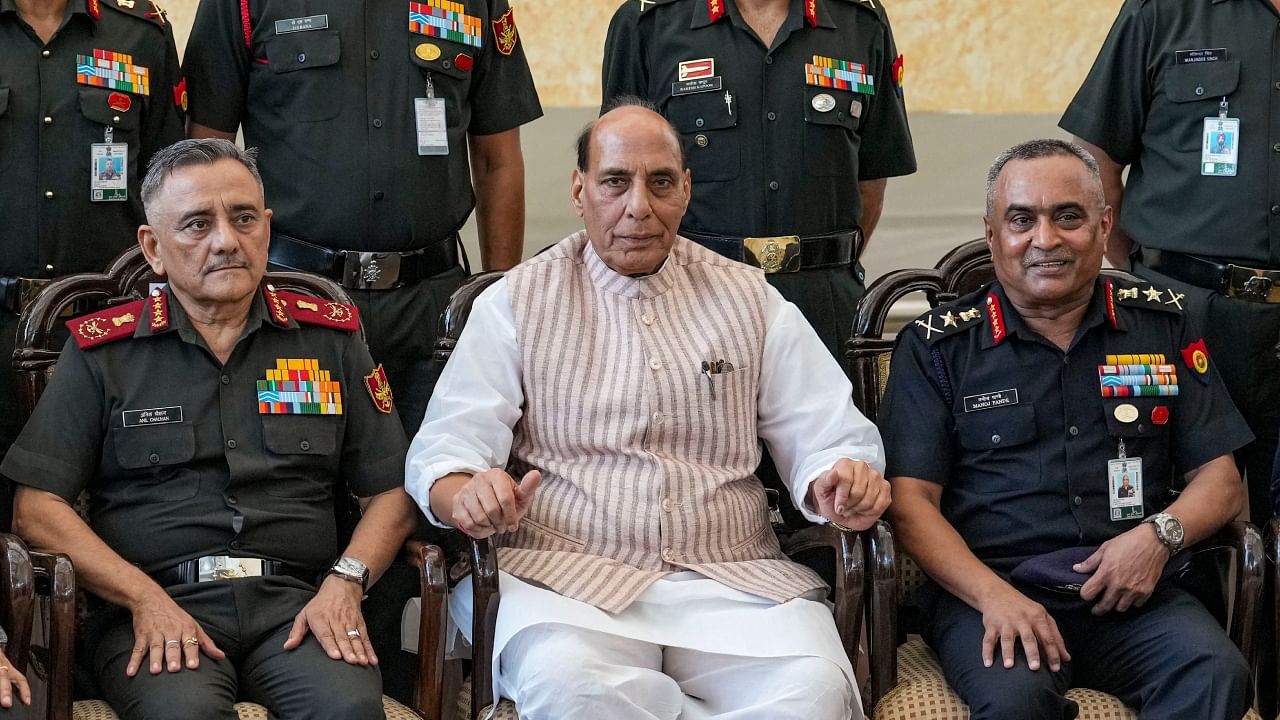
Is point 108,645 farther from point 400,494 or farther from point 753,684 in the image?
point 753,684

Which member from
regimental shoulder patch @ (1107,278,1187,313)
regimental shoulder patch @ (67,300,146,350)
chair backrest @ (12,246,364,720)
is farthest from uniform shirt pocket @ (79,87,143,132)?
→ regimental shoulder patch @ (1107,278,1187,313)

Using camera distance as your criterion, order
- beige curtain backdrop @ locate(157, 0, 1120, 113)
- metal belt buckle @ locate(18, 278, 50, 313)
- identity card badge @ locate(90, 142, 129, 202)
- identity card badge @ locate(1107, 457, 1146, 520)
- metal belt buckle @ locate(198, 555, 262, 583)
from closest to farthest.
→ metal belt buckle @ locate(198, 555, 262, 583) < identity card badge @ locate(1107, 457, 1146, 520) < metal belt buckle @ locate(18, 278, 50, 313) < identity card badge @ locate(90, 142, 129, 202) < beige curtain backdrop @ locate(157, 0, 1120, 113)

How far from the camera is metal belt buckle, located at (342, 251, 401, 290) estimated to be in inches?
137

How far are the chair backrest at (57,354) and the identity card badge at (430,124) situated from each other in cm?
55

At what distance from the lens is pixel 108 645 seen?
2.62 metres

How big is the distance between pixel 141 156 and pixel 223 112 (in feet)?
0.70

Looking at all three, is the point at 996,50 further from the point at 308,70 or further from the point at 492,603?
the point at 492,603

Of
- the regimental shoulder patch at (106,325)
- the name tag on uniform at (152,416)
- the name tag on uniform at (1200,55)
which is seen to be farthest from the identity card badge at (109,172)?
the name tag on uniform at (1200,55)

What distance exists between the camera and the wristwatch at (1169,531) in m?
2.84

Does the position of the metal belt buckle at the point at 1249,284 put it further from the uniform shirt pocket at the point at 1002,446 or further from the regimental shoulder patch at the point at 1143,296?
the uniform shirt pocket at the point at 1002,446

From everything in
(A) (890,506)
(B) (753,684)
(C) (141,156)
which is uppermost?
(C) (141,156)

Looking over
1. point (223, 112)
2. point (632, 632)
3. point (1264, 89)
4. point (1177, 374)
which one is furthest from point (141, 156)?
point (1264, 89)

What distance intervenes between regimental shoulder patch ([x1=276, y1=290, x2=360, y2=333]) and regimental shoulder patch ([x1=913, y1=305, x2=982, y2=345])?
1.15 metres

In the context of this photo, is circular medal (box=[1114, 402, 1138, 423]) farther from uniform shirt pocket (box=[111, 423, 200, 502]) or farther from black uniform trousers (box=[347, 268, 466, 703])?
uniform shirt pocket (box=[111, 423, 200, 502])
